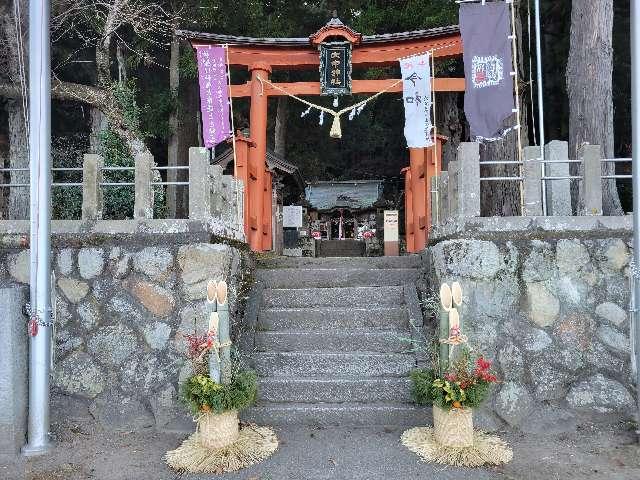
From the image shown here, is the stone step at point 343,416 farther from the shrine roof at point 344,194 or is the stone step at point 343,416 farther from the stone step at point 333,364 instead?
the shrine roof at point 344,194

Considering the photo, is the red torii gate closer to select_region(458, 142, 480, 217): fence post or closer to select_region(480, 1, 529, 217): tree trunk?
select_region(480, 1, 529, 217): tree trunk

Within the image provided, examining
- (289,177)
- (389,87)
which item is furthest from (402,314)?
(289,177)

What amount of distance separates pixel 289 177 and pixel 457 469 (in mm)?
12846

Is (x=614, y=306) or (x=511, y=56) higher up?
(x=511, y=56)

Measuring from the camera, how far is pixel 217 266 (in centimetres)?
530

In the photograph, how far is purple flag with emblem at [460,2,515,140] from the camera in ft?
25.6

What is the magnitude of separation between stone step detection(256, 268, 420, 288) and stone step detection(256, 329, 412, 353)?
99cm

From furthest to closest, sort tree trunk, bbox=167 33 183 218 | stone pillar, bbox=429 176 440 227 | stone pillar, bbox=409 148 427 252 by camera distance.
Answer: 1. tree trunk, bbox=167 33 183 218
2. stone pillar, bbox=409 148 427 252
3. stone pillar, bbox=429 176 440 227

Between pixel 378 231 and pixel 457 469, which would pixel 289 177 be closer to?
pixel 378 231

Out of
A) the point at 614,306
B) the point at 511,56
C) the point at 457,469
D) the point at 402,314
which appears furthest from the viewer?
the point at 511,56

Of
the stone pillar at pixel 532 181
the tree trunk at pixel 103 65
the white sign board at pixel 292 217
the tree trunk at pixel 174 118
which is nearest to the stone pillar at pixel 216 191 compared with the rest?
the stone pillar at pixel 532 181

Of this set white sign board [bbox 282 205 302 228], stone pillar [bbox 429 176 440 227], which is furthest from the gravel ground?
white sign board [bbox 282 205 302 228]

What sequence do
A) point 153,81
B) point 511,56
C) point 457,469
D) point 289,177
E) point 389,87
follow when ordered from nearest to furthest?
1. point 457,469
2. point 511,56
3. point 389,87
4. point 289,177
5. point 153,81

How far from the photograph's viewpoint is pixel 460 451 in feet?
13.6
